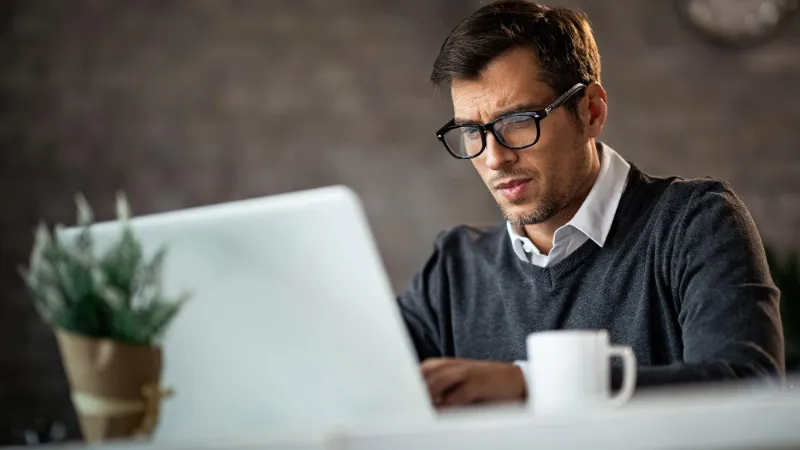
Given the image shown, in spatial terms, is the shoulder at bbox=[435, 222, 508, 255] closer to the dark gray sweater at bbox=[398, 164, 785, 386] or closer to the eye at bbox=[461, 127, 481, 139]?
the dark gray sweater at bbox=[398, 164, 785, 386]

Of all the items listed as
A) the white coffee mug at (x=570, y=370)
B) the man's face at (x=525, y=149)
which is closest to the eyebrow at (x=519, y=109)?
the man's face at (x=525, y=149)

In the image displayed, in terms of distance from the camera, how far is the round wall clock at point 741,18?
3.38m

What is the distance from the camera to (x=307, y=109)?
3451 millimetres

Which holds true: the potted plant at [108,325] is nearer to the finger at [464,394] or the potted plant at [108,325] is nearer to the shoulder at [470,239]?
the finger at [464,394]

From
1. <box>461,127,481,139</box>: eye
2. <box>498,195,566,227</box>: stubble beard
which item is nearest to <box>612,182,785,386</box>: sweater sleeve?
<box>498,195,566,227</box>: stubble beard

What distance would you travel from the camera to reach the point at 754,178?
3.43m

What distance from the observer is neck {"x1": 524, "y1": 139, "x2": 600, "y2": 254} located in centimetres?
190

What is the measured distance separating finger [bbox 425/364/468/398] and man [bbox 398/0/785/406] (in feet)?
1.37

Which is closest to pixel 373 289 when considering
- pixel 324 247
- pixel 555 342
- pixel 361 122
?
pixel 324 247

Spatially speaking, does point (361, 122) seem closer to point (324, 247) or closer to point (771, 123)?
point (771, 123)

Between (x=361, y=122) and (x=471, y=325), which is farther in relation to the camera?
(x=361, y=122)

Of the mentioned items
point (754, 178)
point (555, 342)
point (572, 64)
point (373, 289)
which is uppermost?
point (572, 64)

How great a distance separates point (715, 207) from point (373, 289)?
0.86 m

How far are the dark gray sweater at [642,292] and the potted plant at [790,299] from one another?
4.43 ft
